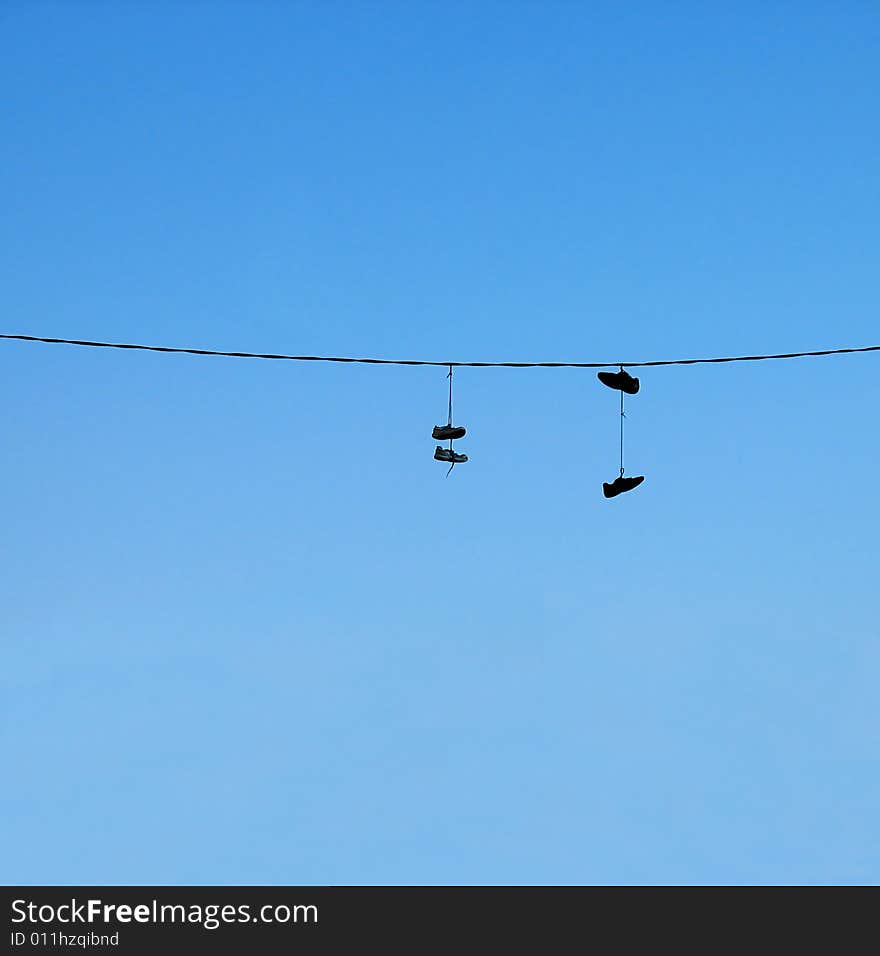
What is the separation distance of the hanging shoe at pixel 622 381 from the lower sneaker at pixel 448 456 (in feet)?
4.35

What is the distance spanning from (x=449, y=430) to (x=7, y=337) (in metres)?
4.03

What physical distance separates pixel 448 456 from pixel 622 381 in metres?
1.55

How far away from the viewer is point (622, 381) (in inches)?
486

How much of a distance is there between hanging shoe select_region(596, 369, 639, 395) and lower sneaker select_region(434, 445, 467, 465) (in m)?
1.33

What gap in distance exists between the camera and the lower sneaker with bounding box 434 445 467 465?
1290 cm

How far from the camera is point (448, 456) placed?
1294 centimetres

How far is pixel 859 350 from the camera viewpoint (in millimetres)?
10547

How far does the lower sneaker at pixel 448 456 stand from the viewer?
1290 cm

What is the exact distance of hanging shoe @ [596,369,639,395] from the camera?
1234cm

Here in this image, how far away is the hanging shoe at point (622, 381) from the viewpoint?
40.5 ft
